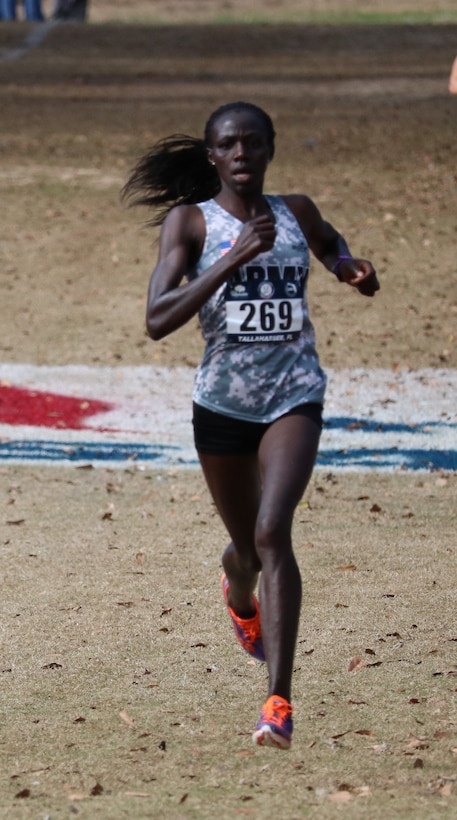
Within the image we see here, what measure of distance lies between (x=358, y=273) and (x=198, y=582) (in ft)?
8.96

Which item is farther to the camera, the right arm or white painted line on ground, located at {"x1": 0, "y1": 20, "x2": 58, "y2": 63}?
white painted line on ground, located at {"x1": 0, "y1": 20, "x2": 58, "y2": 63}

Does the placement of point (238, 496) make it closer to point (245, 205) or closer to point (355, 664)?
point (245, 205)

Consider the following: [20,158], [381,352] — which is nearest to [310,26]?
[20,158]

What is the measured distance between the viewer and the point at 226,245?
545 centimetres

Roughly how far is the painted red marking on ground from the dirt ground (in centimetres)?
157

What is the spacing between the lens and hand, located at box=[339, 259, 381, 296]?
5816 mm

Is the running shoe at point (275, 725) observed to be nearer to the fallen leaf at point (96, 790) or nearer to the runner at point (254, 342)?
the runner at point (254, 342)

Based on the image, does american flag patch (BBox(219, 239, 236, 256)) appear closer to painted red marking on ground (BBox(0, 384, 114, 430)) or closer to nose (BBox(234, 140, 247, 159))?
nose (BBox(234, 140, 247, 159))

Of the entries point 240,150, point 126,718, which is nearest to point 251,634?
point 126,718

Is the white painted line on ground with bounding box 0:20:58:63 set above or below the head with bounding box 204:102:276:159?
below

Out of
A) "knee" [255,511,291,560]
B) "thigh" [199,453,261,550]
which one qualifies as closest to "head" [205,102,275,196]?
"thigh" [199,453,261,550]

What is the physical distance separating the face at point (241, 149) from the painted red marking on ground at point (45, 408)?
23.4ft

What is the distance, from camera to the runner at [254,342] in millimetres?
5223

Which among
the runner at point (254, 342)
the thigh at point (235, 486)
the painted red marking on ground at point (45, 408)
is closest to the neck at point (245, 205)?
the runner at point (254, 342)
